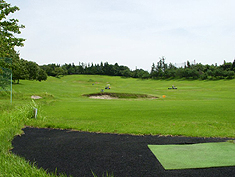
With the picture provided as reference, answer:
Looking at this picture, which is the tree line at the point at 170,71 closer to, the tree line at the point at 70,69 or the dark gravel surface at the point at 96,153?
the tree line at the point at 70,69

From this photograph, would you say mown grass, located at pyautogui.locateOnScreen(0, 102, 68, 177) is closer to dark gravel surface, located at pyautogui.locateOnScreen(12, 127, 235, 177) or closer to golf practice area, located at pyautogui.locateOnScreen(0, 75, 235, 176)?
golf practice area, located at pyautogui.locateOnScreen(0, 75, 235, 176)

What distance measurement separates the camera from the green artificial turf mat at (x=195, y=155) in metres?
5.23

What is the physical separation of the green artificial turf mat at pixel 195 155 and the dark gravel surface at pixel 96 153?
0.76 ft

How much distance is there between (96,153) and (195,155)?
2.95 m

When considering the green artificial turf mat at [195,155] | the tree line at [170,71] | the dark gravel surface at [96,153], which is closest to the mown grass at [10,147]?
the dark gravel surface at [96,153]

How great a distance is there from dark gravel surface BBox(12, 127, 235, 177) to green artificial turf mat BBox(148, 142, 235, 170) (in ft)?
0.76

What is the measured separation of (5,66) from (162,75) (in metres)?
80.2

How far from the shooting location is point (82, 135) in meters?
8.32

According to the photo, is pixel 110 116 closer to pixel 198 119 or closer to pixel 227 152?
pixel 198 119

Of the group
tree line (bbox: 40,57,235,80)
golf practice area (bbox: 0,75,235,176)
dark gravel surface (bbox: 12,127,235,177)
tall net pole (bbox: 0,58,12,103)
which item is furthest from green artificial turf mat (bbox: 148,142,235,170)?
tree line (bbox: 40,57,235,80)

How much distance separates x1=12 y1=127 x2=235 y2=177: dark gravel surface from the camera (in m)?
4.88

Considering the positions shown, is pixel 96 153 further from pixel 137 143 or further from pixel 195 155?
pixel 195 155

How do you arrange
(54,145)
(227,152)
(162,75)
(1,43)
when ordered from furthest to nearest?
(162,75), (1,43), (54,145), (227,152)

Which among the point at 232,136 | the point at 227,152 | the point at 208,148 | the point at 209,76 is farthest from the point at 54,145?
the point at 209,76
